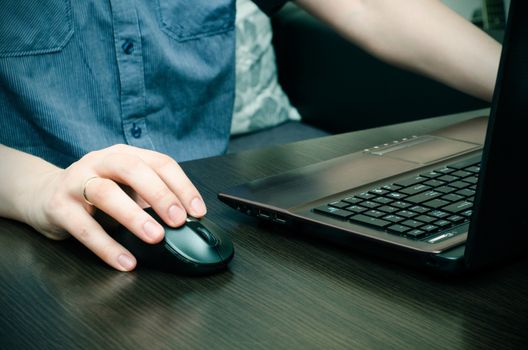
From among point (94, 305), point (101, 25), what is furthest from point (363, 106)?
point (94, 305)

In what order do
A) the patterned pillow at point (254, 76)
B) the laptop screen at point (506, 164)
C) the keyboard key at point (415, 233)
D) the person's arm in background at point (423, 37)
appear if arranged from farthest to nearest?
1. the patterned pillow at point (254, 76)
2. the person's arm in background at point (423, 37)
3. the keyboard key at point (415, 233)
4. the laptop screen at point (506, 164)

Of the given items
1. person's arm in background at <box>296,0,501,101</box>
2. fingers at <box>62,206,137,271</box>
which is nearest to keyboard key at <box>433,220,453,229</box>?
fingers at <box>62,206,137,271</box>

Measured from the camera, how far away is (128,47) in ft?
2.96

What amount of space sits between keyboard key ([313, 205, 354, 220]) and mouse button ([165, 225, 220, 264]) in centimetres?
9

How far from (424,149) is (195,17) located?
1.55 ft

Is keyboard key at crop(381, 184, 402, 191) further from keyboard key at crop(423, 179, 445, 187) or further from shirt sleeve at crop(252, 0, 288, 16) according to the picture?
shirt sleeve at crop(252, 0, 288, 16)

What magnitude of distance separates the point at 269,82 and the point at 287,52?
10cm

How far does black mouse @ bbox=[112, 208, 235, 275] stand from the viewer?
0.45m

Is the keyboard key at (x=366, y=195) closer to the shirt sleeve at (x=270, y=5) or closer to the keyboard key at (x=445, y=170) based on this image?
the keyboard key at (x=445, y=170)

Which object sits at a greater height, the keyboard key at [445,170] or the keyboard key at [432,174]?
the keyboard key at [445,170]

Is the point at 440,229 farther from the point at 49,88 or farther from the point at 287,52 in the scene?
the point at 287,52

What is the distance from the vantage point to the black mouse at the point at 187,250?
452mm

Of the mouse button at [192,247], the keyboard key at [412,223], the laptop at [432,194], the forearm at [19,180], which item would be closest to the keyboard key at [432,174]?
the laptop at [432,194]

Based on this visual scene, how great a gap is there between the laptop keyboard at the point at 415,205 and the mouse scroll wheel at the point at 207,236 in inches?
3.5
